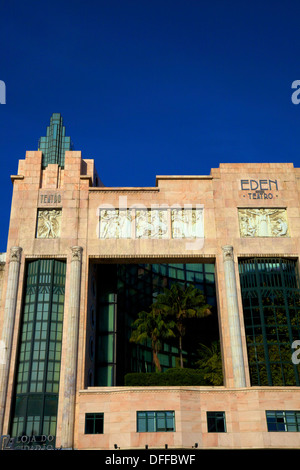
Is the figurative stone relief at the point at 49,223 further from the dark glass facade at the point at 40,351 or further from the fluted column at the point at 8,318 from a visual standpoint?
the fluted column at the point at 8,318

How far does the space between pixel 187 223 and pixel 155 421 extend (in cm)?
1809

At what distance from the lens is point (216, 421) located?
42469mm

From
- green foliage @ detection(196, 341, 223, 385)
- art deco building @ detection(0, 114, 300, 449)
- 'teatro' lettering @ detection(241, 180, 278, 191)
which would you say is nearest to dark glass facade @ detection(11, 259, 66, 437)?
art deco building @ detection(0, 114, 300, 449)

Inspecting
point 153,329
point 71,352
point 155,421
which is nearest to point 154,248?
point 153,329

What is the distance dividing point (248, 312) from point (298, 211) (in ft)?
36.9

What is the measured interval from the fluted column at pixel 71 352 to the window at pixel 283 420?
15.5 meters

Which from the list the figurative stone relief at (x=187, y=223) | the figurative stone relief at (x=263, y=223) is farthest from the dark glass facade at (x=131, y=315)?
the figurative stone relief at (x=263, y=223)

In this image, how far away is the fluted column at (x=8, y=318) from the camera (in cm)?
4382

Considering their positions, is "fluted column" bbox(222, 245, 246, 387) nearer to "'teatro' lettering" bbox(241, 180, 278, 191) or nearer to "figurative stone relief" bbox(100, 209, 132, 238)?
"'teatro' lettering" bbox(241, 180, 278, 191)

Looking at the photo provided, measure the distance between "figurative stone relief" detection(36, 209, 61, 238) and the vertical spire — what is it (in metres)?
17.8

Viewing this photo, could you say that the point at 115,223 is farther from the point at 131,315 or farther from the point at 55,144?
the point at 55,144

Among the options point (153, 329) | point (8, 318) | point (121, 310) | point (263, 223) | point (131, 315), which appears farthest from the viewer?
point (131, 315)
